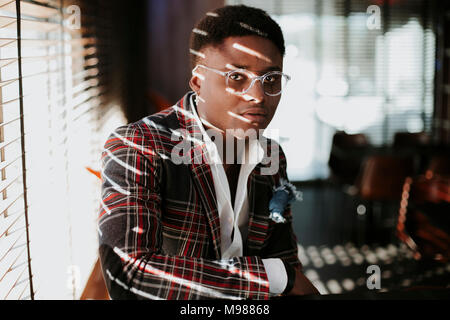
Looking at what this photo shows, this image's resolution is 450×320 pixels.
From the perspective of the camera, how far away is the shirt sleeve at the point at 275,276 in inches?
44.3

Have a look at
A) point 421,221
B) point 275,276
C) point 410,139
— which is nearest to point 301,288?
point 275,276

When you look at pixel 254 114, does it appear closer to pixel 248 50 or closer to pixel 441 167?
pixel 248 50

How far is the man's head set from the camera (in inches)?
50.9

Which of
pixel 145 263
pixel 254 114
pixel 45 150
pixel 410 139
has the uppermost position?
pixel 254 114

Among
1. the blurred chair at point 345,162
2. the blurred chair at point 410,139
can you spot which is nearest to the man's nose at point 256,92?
the blurred chair at point 345,162

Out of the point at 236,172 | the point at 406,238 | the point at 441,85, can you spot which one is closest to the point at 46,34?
the point at 236,172

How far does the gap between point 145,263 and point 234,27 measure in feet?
2.27

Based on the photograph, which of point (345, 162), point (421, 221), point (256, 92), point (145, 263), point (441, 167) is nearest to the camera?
point (145, 263)

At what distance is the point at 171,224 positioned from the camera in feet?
4.46

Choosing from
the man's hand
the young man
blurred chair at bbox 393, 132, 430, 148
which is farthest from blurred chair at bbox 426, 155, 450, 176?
the man's hand

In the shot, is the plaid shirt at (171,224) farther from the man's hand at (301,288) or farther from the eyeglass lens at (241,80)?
the eyeglass lens at (241,80)

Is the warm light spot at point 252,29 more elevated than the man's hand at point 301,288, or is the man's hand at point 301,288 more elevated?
the warm light spot at point 252,29

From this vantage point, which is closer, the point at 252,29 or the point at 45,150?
the point at 252,29
